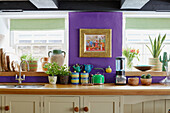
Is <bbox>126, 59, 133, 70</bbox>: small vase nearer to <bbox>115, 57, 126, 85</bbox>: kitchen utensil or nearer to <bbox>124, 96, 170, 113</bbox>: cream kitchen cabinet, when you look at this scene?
<bbox>115, 57, 126, 85</bbox>: kitchen utensil

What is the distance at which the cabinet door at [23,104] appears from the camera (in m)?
2.84

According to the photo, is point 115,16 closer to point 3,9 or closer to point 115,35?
point 115,35

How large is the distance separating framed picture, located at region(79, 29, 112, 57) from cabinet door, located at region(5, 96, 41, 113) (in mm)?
1126

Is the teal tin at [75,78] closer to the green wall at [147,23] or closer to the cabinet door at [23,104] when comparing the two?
the cabinet door at [23,104]

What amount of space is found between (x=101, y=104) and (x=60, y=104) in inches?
23.1

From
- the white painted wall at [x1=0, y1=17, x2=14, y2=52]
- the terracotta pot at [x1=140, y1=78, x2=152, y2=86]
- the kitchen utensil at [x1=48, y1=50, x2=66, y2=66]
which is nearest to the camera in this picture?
the terracotta pot at [x1=140, y1=78, x2=152, y2=86]

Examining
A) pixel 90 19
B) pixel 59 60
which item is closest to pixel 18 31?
pixel 59 60

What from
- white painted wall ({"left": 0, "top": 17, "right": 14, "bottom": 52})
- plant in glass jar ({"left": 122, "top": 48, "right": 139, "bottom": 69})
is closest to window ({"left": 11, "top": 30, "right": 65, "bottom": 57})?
white painted wall ({"left": 0, "top": 17, "right": 14, "bottom": 52})

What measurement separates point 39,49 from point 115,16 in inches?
70.3

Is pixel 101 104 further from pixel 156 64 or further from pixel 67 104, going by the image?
pixel 156 64

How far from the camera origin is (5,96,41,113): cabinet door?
284 centimetres

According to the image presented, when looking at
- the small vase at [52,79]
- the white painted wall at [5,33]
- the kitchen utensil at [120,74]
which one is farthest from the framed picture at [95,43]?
the white painted wall at [5,33]

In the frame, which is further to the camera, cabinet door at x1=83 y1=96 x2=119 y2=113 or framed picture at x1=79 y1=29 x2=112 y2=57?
framed picture at x1=79 y1=29 x2=112 y2=57

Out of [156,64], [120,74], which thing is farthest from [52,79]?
[156,64]
